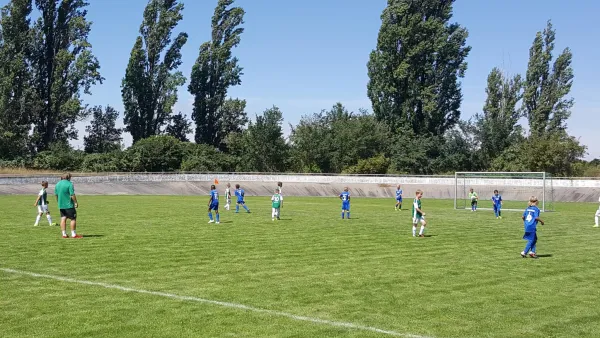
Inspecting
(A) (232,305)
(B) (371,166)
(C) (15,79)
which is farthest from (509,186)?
(C) (15,79)

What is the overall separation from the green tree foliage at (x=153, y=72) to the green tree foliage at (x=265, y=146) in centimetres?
1149

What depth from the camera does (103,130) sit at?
104 meters

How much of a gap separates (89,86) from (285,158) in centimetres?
2746

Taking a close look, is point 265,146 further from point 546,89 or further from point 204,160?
point 546,89

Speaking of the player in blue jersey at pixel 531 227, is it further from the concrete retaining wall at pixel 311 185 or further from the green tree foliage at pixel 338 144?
the green tree foliage at pixel 338 144

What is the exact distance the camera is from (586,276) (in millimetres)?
14094

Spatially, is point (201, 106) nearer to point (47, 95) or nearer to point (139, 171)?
point (139, 171)

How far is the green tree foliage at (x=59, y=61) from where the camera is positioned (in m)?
77.4

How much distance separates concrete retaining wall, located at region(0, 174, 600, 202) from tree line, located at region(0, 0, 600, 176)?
8.62 meters

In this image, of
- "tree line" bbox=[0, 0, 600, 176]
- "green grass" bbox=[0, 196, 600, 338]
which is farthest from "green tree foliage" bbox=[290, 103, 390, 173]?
"green grass" bbox=[0, 196, 600, 338]

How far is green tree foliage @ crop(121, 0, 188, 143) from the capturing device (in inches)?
3246

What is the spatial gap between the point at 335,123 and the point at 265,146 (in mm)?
10471

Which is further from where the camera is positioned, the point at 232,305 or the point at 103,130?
the point at 103,130

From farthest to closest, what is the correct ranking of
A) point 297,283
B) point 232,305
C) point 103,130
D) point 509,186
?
point 103,130
point 509,186
point 297,283
point 232,305
